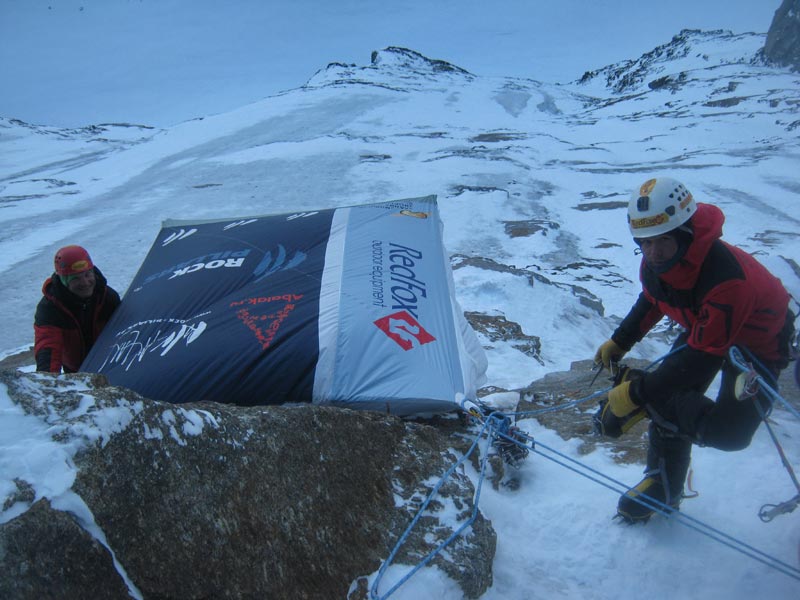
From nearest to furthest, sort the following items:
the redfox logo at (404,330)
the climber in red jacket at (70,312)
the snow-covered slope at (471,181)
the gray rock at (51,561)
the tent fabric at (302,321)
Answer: the gray rock at (51,561), the tent fabric at (302,321), the redfox logo at (404,330), the climber in red jacket at (70,312), the snow-covered slope at (471,181)

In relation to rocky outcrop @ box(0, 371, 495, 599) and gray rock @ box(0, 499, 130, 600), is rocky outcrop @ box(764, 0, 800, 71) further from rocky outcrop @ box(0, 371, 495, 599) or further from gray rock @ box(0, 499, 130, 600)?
gray rock @ box(0, 499, 130, 600)

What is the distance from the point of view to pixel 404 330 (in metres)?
3.43

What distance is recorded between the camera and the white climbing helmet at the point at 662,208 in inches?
90.0

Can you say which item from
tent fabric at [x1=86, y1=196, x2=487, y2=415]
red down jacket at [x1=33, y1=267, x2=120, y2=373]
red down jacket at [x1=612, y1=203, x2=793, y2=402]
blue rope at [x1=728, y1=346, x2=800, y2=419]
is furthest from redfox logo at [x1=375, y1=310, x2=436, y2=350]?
red down jacket at [x1=33, y1=267, x2=120, y2=373]

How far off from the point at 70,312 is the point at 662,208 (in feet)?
12.8

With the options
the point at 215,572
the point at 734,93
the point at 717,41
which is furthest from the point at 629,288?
the point at 717,41

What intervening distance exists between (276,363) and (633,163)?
24.8m

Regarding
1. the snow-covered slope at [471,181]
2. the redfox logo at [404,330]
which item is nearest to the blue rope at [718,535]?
the redfox logo at [404,330]

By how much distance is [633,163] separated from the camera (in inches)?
945

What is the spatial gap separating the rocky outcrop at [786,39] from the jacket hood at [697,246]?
68.2m

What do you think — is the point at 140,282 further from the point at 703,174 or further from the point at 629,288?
the point at 703,174

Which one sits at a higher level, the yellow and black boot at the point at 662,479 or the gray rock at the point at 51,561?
the gray rock at the point at 51,561

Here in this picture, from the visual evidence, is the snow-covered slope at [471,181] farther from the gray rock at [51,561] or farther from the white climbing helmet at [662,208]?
the gray rock at [51,561]

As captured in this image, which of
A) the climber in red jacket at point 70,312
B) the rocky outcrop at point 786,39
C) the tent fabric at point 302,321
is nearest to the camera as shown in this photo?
the tent fabric at point 302,321
